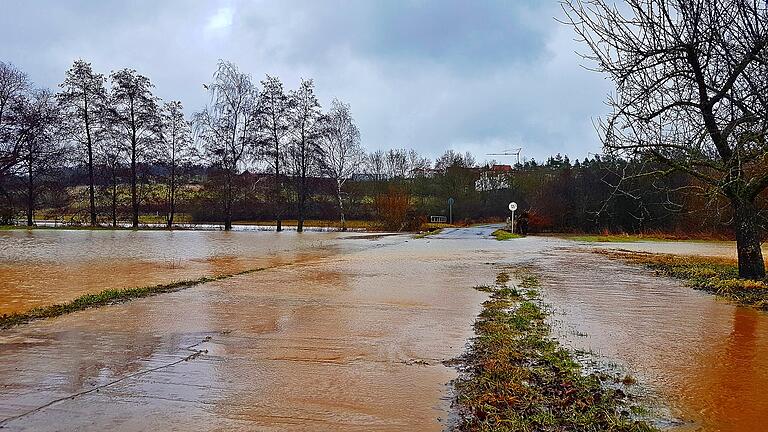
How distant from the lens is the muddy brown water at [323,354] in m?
4.04

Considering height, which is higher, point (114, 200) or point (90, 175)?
point (90, 175)

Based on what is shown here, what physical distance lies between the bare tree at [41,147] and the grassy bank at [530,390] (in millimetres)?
29979

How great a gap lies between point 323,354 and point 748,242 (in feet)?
33.6

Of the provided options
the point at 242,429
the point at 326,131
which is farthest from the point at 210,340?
the point at 326,131

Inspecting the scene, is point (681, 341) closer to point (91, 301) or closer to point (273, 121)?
point (91, 301)

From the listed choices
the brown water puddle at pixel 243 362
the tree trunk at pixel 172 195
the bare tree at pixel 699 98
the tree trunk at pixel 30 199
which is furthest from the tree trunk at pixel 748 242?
the tree trunk at pixel 30 199

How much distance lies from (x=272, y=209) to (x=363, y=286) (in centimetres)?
3423

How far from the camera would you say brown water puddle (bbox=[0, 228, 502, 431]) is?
3969 millimetres

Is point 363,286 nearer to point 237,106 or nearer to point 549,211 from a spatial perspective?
point 237,106

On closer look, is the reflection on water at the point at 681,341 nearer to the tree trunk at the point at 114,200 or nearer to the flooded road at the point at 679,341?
the flooded road at the point at 679,341

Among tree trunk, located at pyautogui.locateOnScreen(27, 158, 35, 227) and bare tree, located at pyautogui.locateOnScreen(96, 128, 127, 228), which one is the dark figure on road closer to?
bare tree, located at pyautogui.locateOnScreen(96, 128, 127, 228)

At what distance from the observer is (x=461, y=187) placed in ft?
201

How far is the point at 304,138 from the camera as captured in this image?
3878cm

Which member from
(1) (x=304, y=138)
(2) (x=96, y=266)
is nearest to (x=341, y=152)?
(1) (x=304, y=138)
